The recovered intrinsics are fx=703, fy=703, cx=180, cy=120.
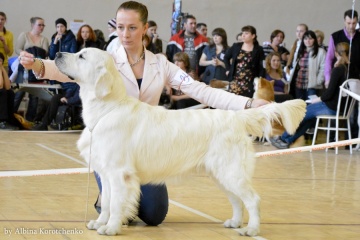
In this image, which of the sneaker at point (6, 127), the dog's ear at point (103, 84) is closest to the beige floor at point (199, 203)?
the dog's ear at point (103, 84)

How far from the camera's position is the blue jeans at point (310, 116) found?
32.9 ft

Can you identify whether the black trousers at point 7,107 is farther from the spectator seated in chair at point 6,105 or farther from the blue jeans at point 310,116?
the blue jeans at point 310,116

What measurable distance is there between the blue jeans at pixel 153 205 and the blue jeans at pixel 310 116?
575cm

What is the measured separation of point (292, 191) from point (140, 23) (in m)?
2.42

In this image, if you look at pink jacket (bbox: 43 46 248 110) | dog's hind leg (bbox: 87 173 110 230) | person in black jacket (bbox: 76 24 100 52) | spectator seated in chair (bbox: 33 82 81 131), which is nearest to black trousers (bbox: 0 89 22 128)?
spectator seated in chair (bbox: 33 82 81 131)

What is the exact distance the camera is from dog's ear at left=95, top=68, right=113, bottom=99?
379 cm

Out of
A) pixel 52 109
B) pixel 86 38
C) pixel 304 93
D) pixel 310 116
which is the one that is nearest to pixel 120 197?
pixel 310 116

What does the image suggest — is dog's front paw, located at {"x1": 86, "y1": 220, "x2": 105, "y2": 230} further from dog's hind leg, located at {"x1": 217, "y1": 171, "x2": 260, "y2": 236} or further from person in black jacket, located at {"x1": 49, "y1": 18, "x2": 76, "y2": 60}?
person in black jacket, located at {"x1": 49, "y1": 18, "x2": 76, "y2": 60}

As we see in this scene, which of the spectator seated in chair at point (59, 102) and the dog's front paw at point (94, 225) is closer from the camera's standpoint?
the dog's front paw at point (94, 225)

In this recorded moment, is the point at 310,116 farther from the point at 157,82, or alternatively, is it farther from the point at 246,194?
the point at 246,194

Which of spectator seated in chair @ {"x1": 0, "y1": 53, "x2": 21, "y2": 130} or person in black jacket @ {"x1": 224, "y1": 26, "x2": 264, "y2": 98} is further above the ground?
person in black jacket @ {"x1": 224, "y1": 26, "x2": 264, "y2": 98}

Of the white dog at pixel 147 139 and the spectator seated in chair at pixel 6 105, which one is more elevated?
the white dog at pixel 147 139

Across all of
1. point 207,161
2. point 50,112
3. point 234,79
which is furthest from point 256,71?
point 207,161

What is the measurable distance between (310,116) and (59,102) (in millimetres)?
4197
